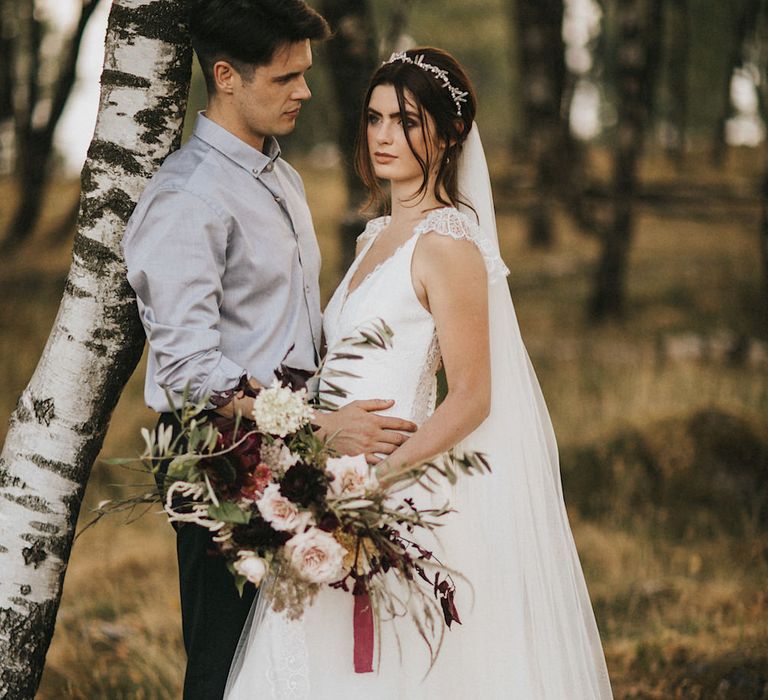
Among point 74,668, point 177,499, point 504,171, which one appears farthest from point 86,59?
point 177,499

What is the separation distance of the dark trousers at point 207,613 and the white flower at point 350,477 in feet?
2.13

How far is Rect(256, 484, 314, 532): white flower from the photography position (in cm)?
229

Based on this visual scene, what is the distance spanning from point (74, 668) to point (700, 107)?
1590cm

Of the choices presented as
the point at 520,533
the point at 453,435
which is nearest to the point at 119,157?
the point at 453,435

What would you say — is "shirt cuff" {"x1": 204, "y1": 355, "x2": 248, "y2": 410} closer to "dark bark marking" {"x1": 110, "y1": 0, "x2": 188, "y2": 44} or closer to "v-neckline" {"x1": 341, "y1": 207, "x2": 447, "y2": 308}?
"v-neckline" {"x1": 341, "y1": 207, "x2": 447, "y2": 308}

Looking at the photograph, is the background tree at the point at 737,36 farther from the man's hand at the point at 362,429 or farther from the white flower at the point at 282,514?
the white flower at the point at 282,514

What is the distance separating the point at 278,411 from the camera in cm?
235

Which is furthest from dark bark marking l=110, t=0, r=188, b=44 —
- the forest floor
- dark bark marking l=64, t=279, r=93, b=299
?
the forest floor

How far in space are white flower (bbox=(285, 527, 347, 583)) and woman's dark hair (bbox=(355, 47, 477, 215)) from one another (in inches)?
47.0

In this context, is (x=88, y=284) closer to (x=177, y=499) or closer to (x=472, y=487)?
(x=177, y=499)

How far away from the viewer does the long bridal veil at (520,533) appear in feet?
9.50

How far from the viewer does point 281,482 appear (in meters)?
2.35

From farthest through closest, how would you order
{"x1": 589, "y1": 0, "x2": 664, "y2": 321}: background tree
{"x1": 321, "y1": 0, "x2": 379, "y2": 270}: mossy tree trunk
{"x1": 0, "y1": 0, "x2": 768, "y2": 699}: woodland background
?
{"x1": 589, "y1": 0, "x2": 664, "y2": 321}: background tree, {"x1": 321, "y1": 0, "x2": 379, "y2": 270}: mossy tree trunk, {"x1": 0, "y1": 0, "x2": 768, "y2": 699}: woodland background

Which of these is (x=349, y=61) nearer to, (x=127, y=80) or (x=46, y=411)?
(x=127, y=80)
